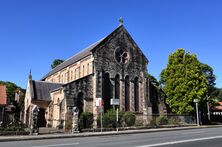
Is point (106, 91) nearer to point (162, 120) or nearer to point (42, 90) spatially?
point (162, 120)

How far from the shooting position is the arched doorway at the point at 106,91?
3628 centimetres

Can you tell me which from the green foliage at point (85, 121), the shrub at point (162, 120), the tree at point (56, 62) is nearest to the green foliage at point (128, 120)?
the shrub at point (162, 120)

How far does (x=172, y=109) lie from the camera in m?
42.9

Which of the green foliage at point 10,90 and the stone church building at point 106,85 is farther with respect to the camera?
the green foliage at point 10,90

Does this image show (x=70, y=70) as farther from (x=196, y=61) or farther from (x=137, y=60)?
(x=196, y=61)

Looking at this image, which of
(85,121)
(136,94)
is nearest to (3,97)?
(85,121)

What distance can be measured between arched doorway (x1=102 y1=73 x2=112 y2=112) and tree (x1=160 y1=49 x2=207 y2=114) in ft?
38.9

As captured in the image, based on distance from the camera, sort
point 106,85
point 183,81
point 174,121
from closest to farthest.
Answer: point 174,121
point 106,85
point 183,81

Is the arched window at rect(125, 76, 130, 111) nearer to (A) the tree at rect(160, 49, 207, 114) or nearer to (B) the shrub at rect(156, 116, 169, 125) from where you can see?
(B) the shrub at rect(156, 116, 169, 125)

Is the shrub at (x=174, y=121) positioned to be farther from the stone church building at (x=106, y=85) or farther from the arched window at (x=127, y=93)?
the arched window at (x=127, y=93)

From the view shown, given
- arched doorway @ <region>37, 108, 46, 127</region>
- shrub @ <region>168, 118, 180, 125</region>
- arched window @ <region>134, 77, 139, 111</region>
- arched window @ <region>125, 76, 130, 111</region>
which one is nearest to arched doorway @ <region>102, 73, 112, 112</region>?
arched window @ <region>125, 76, 130, 111</region>

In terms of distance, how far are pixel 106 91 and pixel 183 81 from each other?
13.8 m

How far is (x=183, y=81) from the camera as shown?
140 feet

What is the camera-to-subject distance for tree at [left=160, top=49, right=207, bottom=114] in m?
40.8
